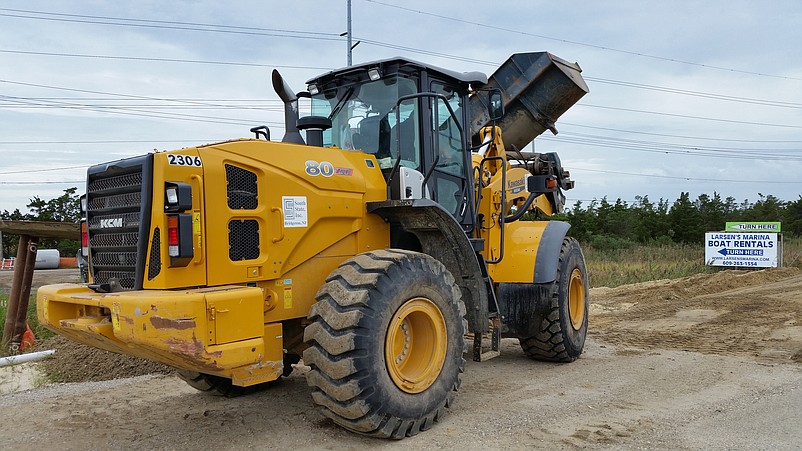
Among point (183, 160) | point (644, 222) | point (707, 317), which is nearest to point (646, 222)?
point (644, 222)

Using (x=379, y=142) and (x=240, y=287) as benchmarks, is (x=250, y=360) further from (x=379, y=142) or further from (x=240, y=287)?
(x=379, y=142)

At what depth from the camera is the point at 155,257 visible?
13.7 ft

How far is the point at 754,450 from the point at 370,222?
3.14m

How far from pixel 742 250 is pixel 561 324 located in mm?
16027

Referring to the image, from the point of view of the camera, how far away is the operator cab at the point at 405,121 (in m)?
5.66

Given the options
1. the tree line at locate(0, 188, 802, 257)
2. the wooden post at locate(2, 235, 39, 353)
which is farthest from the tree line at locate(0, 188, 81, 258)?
the wooden post at locate(2, 235, 39, 353)

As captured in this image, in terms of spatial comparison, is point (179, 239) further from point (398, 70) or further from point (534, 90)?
point (534, 90)

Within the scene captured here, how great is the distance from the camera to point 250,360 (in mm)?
4086

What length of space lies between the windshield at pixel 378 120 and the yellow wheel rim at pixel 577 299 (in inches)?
117

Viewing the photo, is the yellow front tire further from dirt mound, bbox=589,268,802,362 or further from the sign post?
the sign post

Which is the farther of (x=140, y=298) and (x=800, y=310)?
(x=800, y=310)

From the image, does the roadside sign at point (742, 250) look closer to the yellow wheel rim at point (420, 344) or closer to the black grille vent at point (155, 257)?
the yellow wheel rim at point (420, 344)

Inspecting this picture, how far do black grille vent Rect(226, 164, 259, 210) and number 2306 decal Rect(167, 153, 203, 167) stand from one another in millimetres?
206

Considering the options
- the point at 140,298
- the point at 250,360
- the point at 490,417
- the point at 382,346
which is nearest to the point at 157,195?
the point at 140,298
